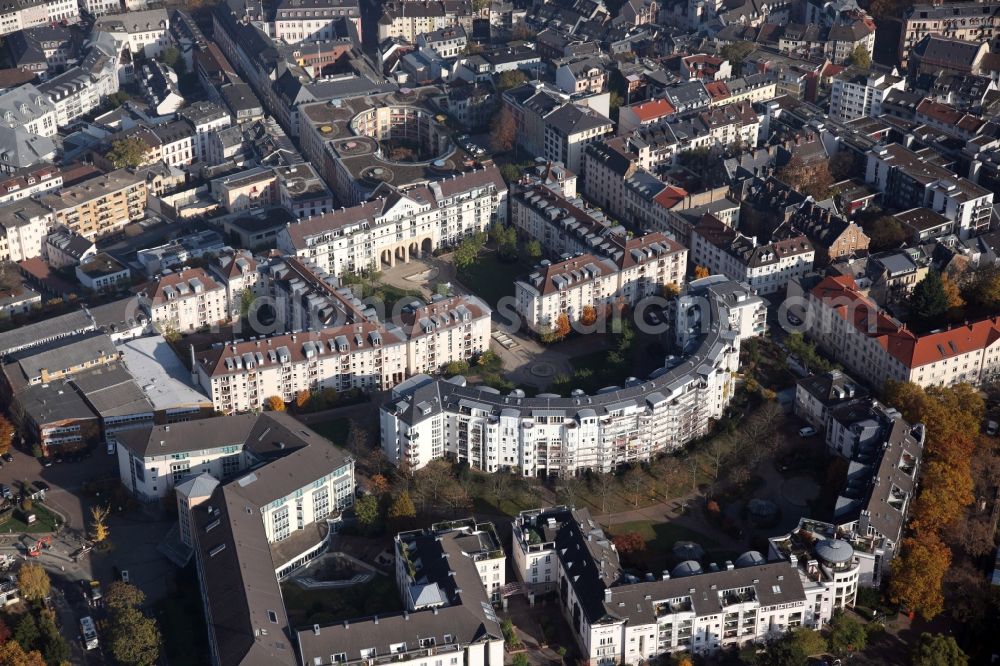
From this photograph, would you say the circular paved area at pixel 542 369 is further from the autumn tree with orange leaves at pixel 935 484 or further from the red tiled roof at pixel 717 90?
the red tiled roof at pixel 717 90

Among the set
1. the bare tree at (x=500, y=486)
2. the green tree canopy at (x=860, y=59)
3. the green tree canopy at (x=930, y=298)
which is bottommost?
Answer: the bare tree at (x=500, y=486)

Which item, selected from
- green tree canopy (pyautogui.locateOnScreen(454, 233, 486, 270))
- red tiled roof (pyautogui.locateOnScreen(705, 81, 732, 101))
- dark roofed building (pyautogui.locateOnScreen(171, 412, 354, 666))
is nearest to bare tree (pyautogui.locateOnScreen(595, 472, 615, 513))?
dark roofed building (pyautogui.locateOnScreen(171, 412, 354, 666))

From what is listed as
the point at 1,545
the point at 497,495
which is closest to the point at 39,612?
the point at 1,545

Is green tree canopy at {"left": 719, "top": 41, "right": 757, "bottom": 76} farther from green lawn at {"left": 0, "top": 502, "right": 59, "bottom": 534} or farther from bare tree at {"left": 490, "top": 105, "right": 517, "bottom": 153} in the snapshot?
green lawn at {"left": 0, "top": 502, "right": 59, "bottom": 534}

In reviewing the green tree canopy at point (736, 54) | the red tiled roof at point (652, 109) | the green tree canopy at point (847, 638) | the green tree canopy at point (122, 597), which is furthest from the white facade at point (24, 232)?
the green tree canopy at point (847, 638)

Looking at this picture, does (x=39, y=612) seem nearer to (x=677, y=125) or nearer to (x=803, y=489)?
(x=803, y=489)

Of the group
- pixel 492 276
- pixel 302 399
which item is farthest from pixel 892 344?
pixel 302 399
